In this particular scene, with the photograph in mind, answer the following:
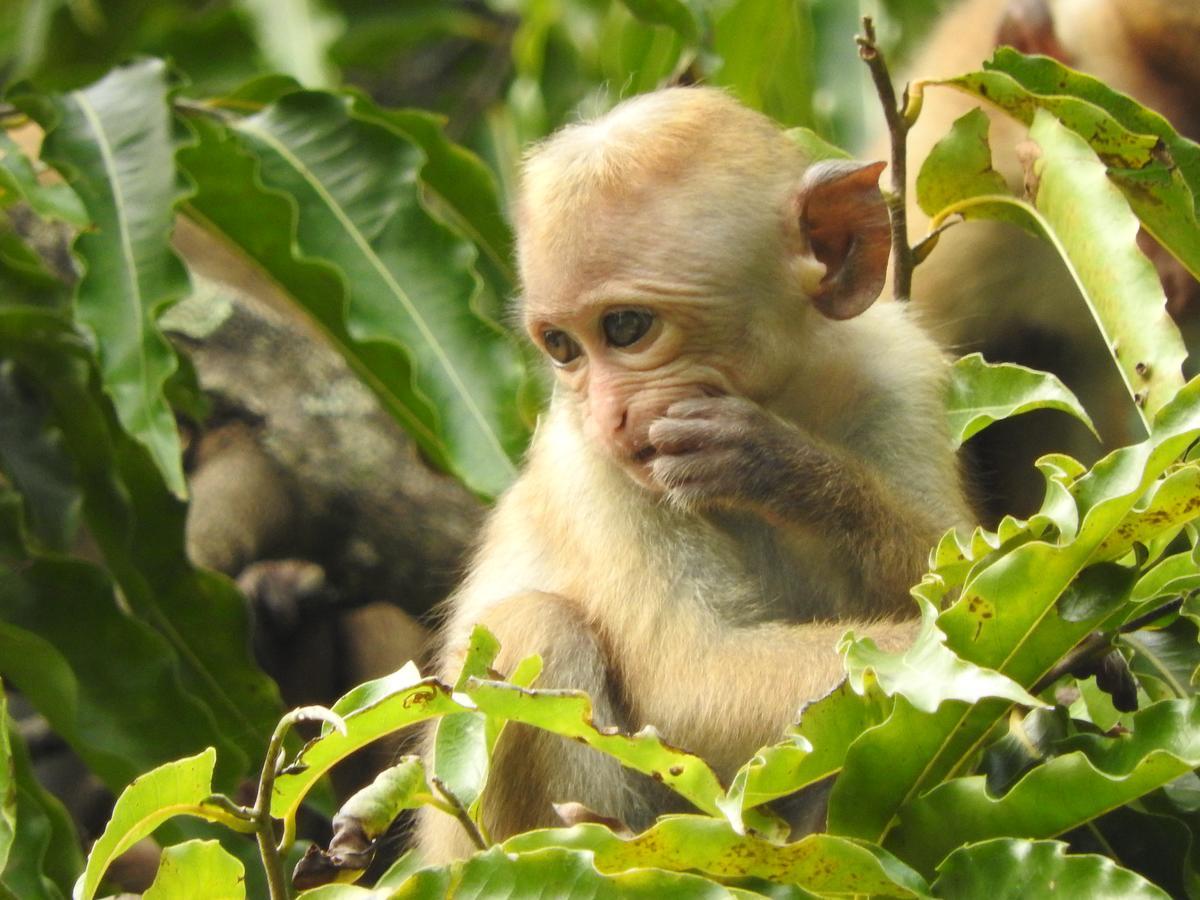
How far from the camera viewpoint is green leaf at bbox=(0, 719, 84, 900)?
8.18 ft

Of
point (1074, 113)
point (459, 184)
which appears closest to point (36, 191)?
point (459, 184)

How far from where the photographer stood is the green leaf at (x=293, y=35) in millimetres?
4164

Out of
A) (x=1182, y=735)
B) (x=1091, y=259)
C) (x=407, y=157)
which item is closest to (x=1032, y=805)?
(x=1182, y=735)

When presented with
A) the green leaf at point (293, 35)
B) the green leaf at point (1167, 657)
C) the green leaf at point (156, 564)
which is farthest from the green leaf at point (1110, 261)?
the green leaf at point (293, 35)

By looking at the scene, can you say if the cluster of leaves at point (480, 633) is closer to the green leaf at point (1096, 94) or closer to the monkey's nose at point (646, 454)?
the green leaf at point (1096, 94)

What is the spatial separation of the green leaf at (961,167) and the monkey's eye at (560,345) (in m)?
0.52

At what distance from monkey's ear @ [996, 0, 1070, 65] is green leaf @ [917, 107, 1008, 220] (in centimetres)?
153

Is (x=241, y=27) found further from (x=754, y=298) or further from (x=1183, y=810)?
(x=1183, y=810)

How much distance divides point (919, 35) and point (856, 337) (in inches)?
115

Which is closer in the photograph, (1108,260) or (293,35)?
(1108,260)

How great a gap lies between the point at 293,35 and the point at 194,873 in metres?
3.11

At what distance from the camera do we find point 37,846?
2.54 m

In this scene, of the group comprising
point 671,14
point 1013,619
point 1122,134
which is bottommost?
point 1013,619

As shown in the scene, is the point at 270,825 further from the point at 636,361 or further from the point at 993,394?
the point at 993,394
